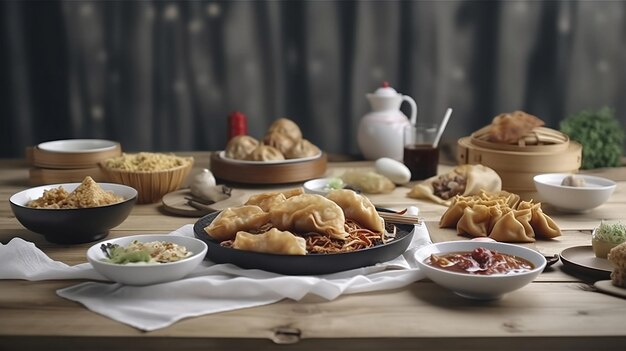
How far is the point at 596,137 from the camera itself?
3146mm

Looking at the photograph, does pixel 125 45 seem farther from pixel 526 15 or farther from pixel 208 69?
pixel 526 15

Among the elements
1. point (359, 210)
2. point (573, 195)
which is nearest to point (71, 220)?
point (359, 210)

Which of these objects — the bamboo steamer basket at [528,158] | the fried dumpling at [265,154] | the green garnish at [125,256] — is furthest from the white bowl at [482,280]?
the fried dumpling at [265,154]

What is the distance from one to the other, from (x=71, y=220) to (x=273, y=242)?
0.55 metres

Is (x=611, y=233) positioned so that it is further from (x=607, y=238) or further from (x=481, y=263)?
(x=481, y=263)

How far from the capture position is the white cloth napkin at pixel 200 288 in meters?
1.62

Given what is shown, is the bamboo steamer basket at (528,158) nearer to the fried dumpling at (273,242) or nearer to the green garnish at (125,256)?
the fried dumpling at (273,242)

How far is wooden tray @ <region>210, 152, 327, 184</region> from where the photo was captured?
2865 mm

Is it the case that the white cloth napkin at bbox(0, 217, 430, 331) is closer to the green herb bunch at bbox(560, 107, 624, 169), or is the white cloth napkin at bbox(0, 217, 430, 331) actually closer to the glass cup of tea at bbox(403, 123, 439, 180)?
the glass cup of tea at bbox(403, 123, 439, 180)

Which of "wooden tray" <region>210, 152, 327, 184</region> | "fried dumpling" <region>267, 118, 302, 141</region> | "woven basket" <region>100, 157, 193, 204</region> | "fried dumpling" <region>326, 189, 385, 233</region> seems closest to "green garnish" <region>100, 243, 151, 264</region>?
"fried dumpling" <region>326, 189, 385, 233</region>

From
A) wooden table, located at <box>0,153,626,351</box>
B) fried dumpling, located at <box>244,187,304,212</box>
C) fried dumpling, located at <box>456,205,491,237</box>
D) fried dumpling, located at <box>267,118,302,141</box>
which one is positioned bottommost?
wooden table, located at <box>0,153,626,351</box>

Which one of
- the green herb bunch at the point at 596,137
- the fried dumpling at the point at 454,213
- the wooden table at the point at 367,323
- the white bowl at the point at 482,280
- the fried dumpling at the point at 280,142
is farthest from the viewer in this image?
the green herb bunch at the point at 596,137

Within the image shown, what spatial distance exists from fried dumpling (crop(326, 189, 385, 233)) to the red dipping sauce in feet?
0.61

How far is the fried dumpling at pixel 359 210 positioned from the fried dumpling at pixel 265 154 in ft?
3.04
